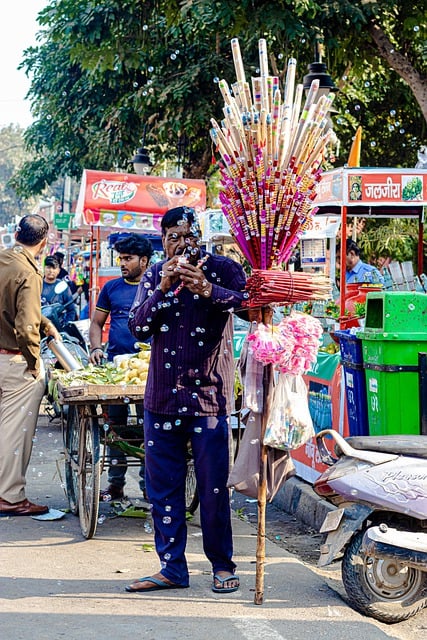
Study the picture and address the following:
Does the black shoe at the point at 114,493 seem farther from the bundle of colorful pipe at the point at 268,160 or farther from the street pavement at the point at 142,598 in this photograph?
the bundle of colorful pipe at the point at 268,160

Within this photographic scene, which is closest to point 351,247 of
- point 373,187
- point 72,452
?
point 373,187

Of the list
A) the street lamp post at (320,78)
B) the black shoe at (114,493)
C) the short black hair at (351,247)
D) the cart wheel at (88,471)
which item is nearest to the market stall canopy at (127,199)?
the street lamp post at (320,78)

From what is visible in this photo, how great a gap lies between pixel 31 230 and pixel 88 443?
155cm

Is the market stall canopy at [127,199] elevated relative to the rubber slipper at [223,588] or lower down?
elevated

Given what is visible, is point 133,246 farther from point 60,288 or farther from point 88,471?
point 60,288

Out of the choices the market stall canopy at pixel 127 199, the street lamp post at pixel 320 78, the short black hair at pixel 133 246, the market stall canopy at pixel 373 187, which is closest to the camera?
the short black hair at pixel 133 246

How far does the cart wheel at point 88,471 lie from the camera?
235 inches

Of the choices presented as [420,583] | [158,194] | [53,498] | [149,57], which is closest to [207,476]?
[420,583]

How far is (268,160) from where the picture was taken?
15.3 feet

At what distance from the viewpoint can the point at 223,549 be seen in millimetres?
5016

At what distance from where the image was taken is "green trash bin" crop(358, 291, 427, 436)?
5.69 meters

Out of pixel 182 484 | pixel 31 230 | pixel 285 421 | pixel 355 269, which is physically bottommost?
pixel 182 484

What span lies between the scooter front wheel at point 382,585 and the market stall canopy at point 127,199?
1028 centimetres

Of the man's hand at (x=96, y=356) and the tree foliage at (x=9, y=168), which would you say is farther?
the tree foliage at (x=9, y=168)
